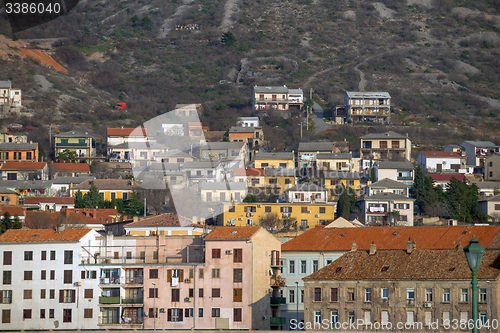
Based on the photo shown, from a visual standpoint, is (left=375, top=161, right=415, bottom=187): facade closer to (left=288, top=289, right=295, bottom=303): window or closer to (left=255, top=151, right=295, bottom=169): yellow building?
(left=255, top=151, right=295, bottom=169): yellow building

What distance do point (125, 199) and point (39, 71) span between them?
2604 inches

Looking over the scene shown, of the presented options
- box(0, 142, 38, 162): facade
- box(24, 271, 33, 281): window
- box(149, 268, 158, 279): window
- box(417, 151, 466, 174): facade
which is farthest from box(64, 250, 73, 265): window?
box(417, 151, 466, 174): facade

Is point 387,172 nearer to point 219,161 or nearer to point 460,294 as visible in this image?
point 219,161

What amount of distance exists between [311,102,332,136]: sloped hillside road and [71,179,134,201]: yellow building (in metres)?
33.8

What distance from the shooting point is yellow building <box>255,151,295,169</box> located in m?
133

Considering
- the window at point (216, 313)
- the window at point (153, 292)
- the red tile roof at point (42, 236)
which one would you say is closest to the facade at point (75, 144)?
the red tile roof at point (42, 236)

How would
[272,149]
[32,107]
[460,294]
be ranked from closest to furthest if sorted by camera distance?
[460,294], [272,149], [32,107]

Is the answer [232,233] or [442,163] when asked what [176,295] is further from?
[442,163]

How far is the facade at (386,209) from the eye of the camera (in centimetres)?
11144

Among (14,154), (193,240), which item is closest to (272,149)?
(14,154)

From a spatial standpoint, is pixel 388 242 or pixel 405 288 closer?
pixel 405 288

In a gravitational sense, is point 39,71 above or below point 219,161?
above

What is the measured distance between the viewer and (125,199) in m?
119

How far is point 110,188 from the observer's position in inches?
4801
